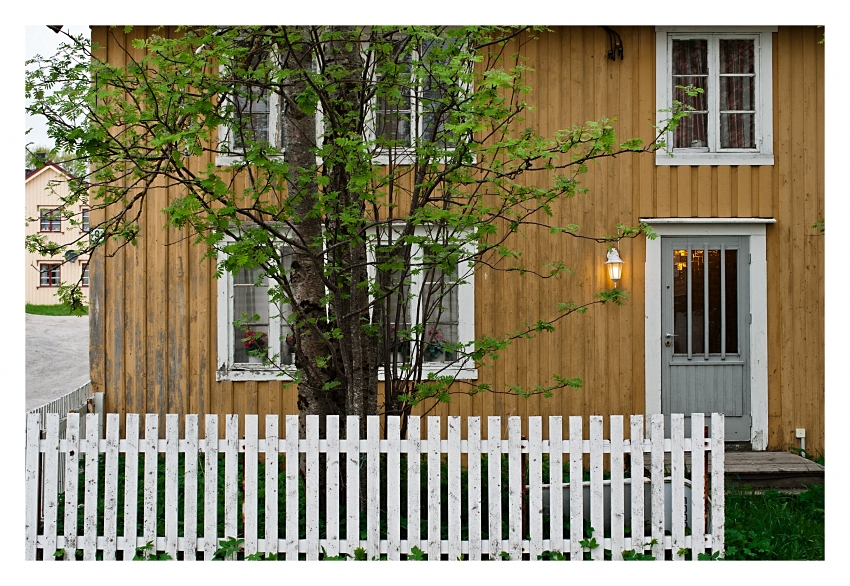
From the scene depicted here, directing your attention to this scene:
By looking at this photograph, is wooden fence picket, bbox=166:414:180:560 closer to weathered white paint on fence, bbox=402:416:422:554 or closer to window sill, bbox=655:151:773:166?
weathered white paint on fence, bbox=402:416:422:554

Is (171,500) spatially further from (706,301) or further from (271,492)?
(706,301)

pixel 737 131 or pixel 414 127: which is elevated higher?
pixel 737 131

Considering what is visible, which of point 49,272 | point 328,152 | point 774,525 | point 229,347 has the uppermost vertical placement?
point 328,152

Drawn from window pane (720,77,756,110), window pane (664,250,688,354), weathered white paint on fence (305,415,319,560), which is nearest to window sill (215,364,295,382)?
weathered white paint on fence (305,415,319,560)

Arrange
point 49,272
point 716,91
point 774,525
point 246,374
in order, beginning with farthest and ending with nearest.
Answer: point 716,91
point 246,374
point 774,525
point 49,272

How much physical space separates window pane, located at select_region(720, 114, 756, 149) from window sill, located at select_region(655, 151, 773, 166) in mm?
168

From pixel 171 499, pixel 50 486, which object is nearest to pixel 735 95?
pixel 171 499

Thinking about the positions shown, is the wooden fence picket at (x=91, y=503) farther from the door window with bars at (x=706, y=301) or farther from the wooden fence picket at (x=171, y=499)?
the door window with bars at (x=706, y=301)

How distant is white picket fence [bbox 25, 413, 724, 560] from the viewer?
4.36 meters

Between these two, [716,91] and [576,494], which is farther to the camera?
[716,91]

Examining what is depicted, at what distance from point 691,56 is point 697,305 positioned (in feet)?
9.75

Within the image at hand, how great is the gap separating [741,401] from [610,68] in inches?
167

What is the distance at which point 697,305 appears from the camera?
7.84 m

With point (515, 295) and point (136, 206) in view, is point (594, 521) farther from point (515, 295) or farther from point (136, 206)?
point (136, 206)
